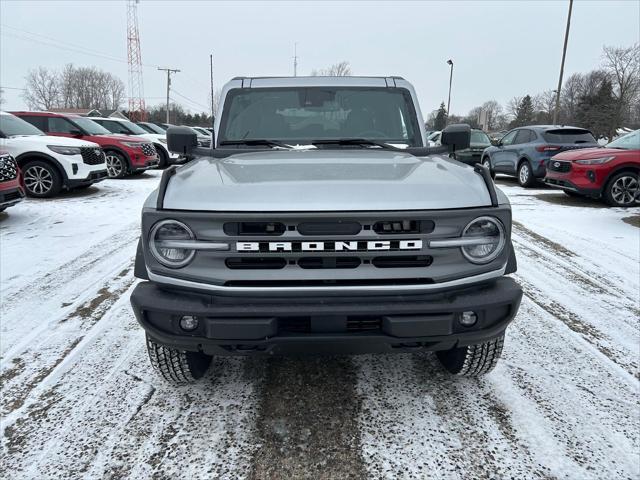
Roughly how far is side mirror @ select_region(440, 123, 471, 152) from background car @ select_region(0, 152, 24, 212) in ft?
20.9

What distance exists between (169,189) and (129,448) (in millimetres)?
1294

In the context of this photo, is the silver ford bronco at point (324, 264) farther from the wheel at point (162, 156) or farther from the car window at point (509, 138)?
the wheel at point (162, 156)

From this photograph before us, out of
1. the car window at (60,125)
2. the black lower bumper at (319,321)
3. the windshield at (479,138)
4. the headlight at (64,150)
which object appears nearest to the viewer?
the black lower bumper at (319,321)

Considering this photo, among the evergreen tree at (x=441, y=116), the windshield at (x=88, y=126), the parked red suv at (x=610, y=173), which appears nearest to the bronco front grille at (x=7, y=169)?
the windshield at (x=88, y=126)

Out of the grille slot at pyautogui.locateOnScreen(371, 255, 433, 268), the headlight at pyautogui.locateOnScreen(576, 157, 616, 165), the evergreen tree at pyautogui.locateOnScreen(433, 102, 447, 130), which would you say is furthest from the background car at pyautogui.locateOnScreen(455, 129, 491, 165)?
the evergreen tree at pyautogui.locateOnScreen(433, 102, 447, 130)

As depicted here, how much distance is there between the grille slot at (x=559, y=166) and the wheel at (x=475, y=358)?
26.4 ft

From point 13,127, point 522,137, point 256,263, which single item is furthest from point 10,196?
point 522,137

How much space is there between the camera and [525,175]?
39.9 feet

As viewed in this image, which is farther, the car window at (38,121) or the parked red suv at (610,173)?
the car window at (38,121)

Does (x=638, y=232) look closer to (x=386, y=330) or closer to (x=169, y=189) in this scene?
(x=386, y=330)

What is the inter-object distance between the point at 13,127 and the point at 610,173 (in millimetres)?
11887

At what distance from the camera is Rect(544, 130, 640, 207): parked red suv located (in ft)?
28.4

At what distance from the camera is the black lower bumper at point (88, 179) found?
9.44 m

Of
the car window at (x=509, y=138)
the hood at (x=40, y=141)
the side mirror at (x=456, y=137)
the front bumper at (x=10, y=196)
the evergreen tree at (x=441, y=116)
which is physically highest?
the evergreen tree at (x=441, y=116)
